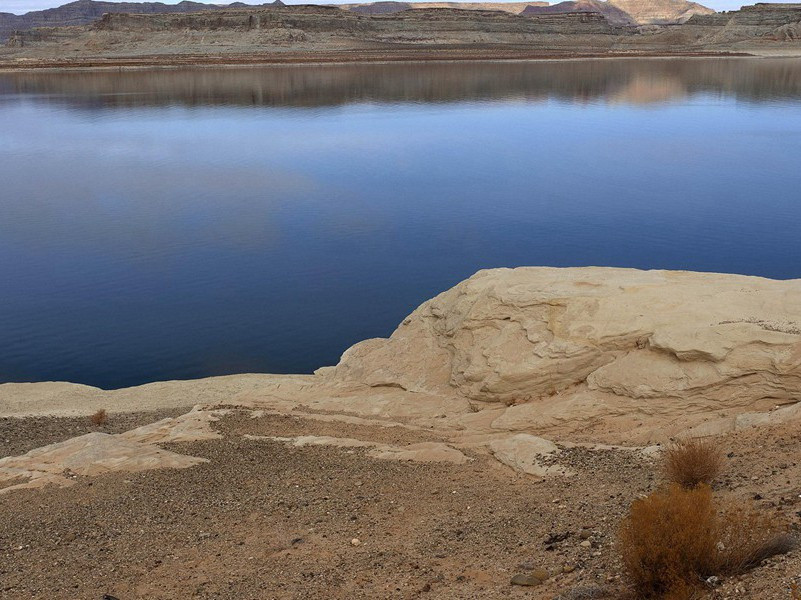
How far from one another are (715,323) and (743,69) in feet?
266

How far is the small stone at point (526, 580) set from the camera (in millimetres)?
5414

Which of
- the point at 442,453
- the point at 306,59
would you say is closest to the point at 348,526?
the point at 442,453

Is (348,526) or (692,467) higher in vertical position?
(692,467)

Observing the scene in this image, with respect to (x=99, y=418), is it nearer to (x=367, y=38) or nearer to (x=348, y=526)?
(x=348, y=526)

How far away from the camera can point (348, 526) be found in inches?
268

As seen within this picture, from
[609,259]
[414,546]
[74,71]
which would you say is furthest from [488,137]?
[74,71]

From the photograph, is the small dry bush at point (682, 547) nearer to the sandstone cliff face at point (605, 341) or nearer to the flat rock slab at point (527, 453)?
the flat rock slab at point (527, 453)

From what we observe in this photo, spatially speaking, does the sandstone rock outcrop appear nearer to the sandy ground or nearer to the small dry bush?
the sandy ground

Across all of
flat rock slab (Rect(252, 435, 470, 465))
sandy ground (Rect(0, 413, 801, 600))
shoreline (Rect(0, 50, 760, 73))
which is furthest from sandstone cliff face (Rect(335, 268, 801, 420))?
shoreline (Rect(0, 50, 760, 73))

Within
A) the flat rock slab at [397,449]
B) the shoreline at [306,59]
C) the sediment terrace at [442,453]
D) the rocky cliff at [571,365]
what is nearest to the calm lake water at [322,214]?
the rocky cliff at [571,365]

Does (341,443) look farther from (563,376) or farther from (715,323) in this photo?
(715,323)

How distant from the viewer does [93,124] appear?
46.2 meters

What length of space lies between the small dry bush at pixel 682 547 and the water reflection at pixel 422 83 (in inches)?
1987

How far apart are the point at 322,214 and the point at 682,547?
20949 millimetres
